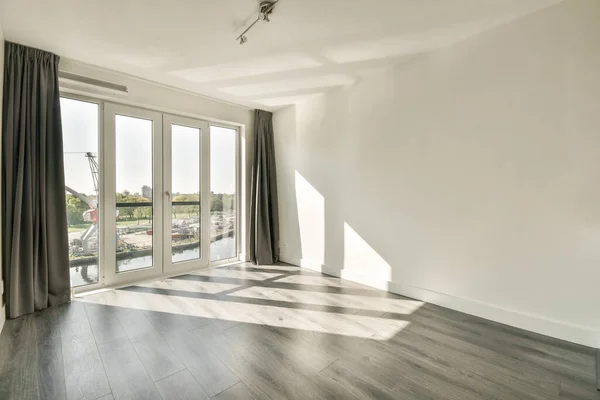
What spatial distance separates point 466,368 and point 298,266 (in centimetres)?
274

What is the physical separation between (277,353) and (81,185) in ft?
9.53

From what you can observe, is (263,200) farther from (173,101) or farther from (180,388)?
(180,388)

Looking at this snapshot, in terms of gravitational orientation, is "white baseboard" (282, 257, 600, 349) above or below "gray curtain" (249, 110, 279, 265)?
below

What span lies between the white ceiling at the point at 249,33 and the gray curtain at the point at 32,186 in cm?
32

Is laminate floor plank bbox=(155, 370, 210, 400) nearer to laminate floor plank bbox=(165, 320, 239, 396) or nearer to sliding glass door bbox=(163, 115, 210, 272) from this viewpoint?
laminate floor plank bbox=(165, 320, 239, 396)

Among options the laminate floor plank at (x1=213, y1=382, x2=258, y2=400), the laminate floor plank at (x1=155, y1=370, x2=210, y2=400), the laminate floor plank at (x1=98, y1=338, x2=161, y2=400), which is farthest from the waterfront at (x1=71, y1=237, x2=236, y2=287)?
the laminate floor plank at (x1=213, y1=382, x2=258, y2=400)

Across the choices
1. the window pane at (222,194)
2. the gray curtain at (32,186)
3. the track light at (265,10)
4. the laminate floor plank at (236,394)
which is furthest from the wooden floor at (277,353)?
the track light at (265,10)

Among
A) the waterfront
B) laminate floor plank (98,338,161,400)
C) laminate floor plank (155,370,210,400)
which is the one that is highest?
the waterfront

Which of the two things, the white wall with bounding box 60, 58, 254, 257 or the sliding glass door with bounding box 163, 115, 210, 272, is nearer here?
the white wall with bounding box 60, 58, 254, 257

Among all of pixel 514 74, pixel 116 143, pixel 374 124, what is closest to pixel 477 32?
pixel 514 74

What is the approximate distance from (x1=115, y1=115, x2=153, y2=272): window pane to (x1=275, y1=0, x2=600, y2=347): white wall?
2.51 meters

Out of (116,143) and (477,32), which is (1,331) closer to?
(116,143)

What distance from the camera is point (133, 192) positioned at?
347 cm

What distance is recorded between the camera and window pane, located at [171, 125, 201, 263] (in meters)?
3.83
